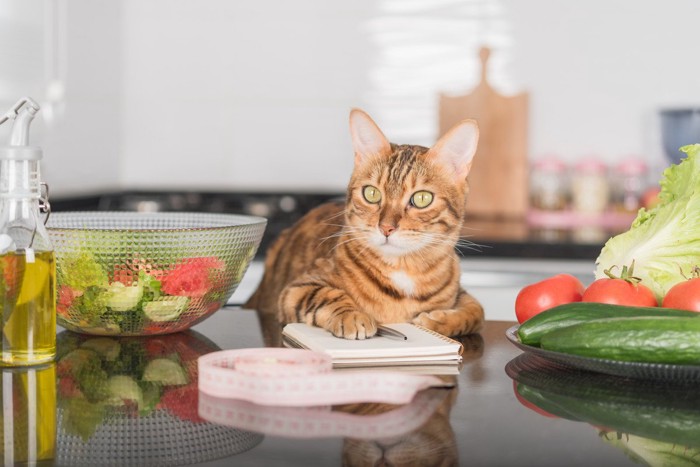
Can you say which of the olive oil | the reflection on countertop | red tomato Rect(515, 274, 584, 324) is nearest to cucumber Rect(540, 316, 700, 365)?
Answer: red tomato Rect(515, 274, 584, 324)

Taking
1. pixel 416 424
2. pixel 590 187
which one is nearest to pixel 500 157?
pixel 590 187

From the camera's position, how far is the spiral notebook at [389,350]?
4.10ft

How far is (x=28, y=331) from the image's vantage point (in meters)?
1.24

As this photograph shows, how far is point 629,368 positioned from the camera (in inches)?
45.6

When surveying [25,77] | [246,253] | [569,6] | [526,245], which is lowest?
[526,245]

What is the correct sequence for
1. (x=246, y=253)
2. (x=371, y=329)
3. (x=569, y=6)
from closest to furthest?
(x=371, y=329)
(x=246, y=253)
(x=569, y=6)

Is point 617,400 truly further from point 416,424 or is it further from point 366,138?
point 366,138

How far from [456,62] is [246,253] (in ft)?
9.30

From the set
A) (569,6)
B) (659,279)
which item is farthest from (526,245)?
(659,279)

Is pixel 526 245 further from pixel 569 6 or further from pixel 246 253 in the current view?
pixel 246 253

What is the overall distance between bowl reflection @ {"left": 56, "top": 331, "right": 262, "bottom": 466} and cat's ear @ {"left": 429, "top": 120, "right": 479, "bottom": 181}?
0.50 metres

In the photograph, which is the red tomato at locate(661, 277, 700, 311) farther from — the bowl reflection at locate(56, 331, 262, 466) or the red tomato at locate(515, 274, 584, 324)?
the bowl reflection at locate(56, 331, 262, 466)

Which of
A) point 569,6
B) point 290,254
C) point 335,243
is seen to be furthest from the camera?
point 569,6

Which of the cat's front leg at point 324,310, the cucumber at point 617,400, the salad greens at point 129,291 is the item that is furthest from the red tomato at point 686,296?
the salad greens at point 129,291
